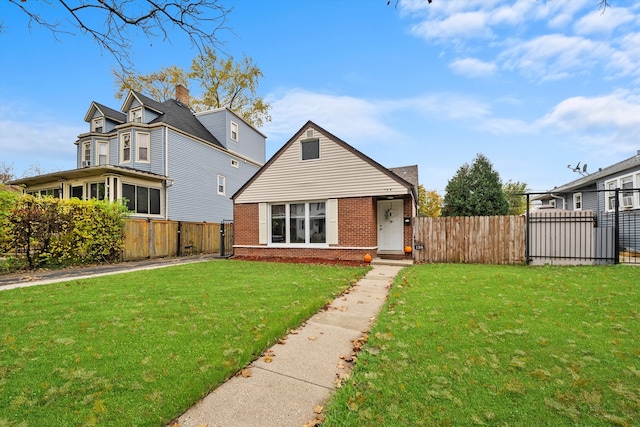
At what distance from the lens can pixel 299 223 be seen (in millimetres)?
12938

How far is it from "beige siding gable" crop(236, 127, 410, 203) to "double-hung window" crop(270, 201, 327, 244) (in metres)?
0.44

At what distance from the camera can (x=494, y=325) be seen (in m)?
4.02

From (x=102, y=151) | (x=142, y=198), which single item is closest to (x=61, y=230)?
(x=142, y=198)

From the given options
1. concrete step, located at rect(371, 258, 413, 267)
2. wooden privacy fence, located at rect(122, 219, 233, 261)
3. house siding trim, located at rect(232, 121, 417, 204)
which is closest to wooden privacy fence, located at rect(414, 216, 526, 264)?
concrete step, located at rect(371, 258, 413, 267)

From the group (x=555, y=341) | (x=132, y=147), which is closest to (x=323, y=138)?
(x=555, y=341)

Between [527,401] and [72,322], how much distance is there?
5.50 metres

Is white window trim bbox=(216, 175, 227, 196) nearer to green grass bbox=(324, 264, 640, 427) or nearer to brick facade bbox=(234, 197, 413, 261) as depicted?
brick facade bbox=(234, 197, 413, 261)

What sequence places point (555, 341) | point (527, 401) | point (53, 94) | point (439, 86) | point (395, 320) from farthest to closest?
point (439, 86) < point (53, 94) < point (395, 320) < point (555, 341) < point (527, 401)

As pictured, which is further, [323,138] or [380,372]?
[323,138]

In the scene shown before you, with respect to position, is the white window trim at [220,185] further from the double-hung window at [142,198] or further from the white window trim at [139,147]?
the white window trim at [139,147]

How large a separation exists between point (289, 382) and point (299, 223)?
10.2m

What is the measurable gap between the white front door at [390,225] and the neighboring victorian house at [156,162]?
489 inches

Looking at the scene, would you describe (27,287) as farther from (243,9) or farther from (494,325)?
(494,325)

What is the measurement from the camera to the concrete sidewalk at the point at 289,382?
2.26 meters
